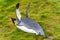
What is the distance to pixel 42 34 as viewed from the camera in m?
3.78

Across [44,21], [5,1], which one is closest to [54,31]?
[44,21]

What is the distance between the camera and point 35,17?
461 cm

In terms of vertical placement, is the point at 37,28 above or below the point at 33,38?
above

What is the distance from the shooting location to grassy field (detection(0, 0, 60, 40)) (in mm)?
4105

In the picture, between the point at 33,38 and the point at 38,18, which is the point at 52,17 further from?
the point at 33,38

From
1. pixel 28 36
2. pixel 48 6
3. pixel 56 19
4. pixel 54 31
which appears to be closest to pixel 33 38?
pixel 28 36

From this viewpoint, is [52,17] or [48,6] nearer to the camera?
[52,17]

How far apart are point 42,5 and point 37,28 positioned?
4.32 ft

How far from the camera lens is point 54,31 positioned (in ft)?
13.7

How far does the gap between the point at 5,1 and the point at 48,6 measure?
3.21ft

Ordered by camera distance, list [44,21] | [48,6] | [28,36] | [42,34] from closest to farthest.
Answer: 1. [42,34]
2. [28,36]
3. [44,21]
4. [48,6]

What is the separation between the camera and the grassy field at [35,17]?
4.11 meters

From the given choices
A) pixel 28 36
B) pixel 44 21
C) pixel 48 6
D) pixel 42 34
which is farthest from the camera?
pixel 48 6

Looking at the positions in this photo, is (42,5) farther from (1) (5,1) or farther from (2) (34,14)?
(1) (5,1)
